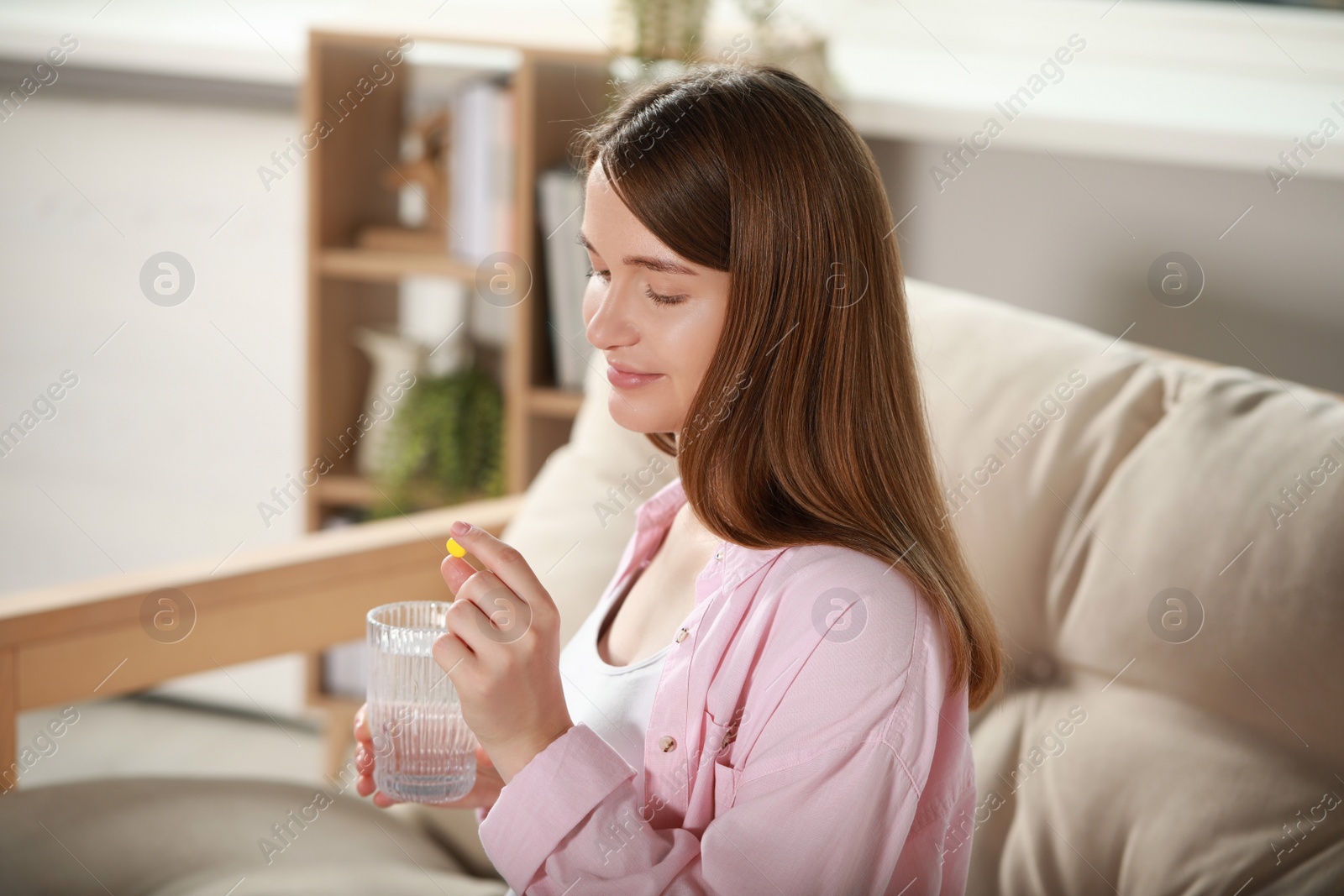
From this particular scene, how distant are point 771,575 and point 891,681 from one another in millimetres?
122

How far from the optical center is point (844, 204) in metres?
0.87

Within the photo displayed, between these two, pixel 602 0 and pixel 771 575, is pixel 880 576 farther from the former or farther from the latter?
pixel 602 0

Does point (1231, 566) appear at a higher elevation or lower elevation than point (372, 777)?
higher

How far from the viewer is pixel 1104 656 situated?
1.14 meters

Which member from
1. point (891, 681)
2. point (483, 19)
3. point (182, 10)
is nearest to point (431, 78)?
point (483, 19)

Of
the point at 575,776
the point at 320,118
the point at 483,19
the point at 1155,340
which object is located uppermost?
the point at 483,19

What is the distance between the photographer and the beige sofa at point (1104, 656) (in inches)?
40.1

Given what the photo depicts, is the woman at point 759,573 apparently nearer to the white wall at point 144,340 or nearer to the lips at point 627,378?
the lips at point 627,378

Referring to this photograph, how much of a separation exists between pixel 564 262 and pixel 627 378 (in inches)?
45.8

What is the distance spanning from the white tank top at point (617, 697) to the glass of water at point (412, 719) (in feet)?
0.32

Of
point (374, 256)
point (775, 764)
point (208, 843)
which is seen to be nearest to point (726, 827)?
point (775, 764)

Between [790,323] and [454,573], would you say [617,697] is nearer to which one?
[454,573]

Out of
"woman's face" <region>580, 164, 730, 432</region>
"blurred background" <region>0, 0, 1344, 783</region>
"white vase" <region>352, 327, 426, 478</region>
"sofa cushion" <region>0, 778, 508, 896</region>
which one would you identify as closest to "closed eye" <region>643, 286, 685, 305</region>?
"woman's face" <region>580, 164, 730, 432</region>

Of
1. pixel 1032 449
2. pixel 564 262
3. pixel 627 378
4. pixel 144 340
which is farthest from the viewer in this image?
pixel 144 340
